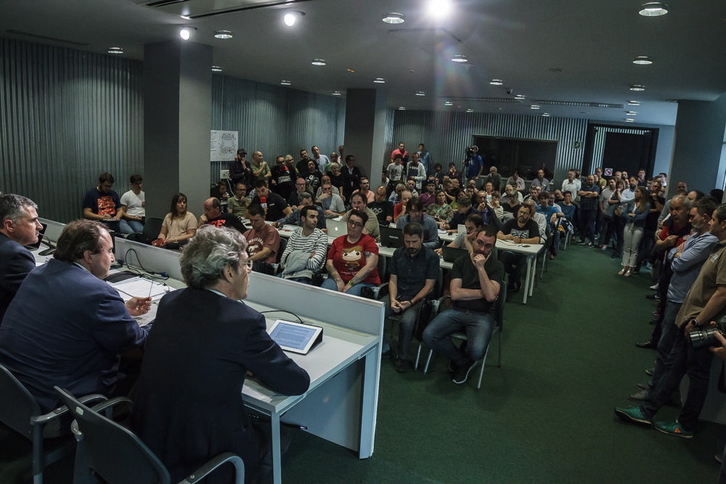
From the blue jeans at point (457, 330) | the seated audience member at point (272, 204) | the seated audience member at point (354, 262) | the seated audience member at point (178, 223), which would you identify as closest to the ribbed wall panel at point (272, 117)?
the seated audience member at point (272, 204)

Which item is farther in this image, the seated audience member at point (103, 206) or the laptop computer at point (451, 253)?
the seated audience member at point (103, 206)

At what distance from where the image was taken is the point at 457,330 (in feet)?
14.1

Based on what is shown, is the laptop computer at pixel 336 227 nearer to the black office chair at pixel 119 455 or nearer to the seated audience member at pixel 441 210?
the seated audience member at pixel 441 210

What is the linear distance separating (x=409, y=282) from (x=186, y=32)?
167 inches

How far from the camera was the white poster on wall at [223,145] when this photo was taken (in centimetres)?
1169

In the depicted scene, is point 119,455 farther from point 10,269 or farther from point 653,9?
point 653,9

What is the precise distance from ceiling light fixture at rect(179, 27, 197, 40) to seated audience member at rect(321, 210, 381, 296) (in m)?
3.26

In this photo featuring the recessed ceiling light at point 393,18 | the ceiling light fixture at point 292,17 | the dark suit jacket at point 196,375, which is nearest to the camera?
the dark suit jacket at point 196,375

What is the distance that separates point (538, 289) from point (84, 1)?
6597 mm

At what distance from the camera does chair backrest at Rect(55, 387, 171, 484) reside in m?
1.76

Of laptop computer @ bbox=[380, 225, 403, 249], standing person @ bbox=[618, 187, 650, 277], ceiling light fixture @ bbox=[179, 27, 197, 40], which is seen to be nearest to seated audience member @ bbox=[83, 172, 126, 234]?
ceiling light fixture @ bbox=[179, 27, 197, 40]

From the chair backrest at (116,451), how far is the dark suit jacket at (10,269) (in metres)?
1.38

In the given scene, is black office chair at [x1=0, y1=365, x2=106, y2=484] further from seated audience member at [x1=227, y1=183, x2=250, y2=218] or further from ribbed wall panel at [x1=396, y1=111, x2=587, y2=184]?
ribbed wall panel at [x1=396, y1=111, x2=587, y2=184]

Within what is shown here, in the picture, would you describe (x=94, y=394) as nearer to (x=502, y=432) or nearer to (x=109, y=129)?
(x=502, y=432)
